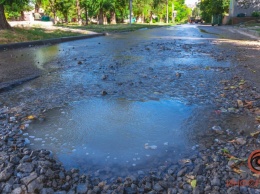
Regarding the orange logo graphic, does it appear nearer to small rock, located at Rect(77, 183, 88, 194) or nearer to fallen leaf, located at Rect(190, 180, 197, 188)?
fallen leaf, located at Rect(190, 180, 197, 188)

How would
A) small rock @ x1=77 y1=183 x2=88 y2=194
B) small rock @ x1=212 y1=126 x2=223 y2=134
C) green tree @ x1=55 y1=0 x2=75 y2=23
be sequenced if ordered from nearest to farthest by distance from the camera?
small rock @ x1=77 y1=183 x2=88 y2=194 → small rock @ x1=212 y1=126 x2=223 y2=134 → green tree @ x1=55 y1=0 x2=75 y2=23

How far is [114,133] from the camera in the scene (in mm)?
2932

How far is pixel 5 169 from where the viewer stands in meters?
2.06

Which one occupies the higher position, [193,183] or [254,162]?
[254,162]

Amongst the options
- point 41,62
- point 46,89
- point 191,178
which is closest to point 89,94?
A: point 46,89

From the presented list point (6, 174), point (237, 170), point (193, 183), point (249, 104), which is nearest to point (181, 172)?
point (193, 183)

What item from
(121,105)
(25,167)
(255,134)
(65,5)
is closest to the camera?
(25,167)

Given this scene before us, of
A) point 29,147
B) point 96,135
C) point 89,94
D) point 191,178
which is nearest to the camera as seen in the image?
point 191,178

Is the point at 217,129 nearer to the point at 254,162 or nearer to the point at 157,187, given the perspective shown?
the point at 254,162

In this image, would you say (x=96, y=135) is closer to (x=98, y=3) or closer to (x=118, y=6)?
(x=98, y=3)

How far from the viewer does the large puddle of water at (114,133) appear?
7.91 feet

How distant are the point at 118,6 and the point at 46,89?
41.5m

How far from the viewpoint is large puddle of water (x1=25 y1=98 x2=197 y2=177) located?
94.9 inches

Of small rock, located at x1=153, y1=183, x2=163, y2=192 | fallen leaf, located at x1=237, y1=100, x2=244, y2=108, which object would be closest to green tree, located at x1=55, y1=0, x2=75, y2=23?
fallen leaf, located at x1=237, y1=100, x2=244, y2=108
